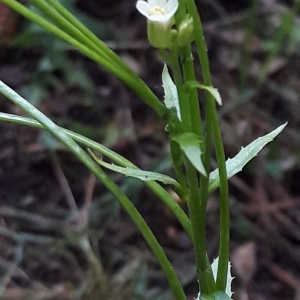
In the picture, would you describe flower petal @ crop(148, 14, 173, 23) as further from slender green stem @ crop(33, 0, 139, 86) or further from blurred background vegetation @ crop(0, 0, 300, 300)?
blurred background vegetation @ crop(0, 0, 300, 300)

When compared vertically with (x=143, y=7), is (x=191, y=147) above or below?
below

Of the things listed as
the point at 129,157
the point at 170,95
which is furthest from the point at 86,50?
the point at 129,157

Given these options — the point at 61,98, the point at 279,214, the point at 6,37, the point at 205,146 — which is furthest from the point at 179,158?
the point at 6,37

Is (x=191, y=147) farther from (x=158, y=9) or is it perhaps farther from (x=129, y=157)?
(x=129, y=157)

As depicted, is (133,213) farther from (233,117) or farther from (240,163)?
(233,117)

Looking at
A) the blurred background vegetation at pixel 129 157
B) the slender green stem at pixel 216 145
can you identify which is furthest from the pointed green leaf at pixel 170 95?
the blurred background vegetation at pixel 129 157

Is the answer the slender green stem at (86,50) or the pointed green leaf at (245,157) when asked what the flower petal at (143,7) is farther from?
the pointed green leaf at (245,157)
